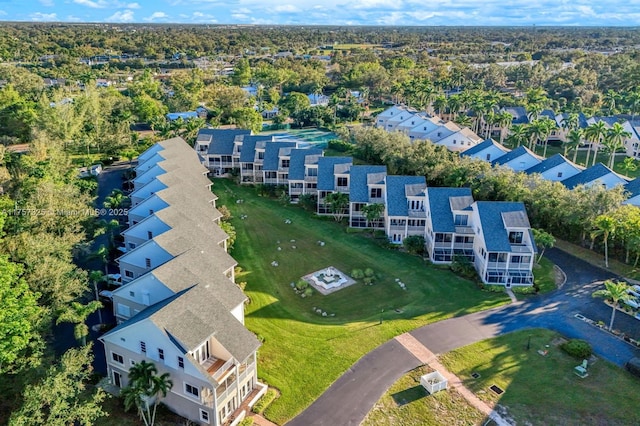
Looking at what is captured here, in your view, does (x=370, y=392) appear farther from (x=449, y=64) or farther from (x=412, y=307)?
(x=449, y=64)

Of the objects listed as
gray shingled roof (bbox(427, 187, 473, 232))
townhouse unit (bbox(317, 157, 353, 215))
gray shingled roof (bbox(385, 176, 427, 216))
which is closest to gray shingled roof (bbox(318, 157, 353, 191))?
townhouse unit (bbox(317, 157, 353, 215))

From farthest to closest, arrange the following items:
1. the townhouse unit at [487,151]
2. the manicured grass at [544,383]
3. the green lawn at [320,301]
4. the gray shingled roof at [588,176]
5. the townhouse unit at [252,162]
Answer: the townhouse unit at [487,151], the townhouse unit at [252,162], the gray shingled roof at [588,176], the green lawn at [320,301], the manicured grass at [544,383]

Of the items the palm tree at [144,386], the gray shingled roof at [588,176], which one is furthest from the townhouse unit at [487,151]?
the palm tree at [144,386]

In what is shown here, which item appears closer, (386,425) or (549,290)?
(386,425)

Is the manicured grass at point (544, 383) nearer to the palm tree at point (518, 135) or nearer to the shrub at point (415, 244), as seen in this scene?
the shrub at point (415, 244)

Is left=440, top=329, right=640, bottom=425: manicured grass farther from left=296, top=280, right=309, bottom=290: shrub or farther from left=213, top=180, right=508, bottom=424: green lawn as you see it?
left=296, top=280, right=309, bottom=290: shrub

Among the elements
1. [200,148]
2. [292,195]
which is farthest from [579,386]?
[200,148]
